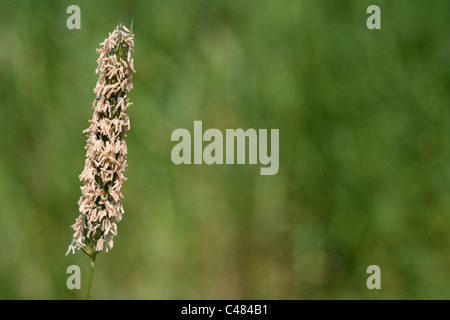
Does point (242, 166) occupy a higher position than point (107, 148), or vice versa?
point (242, 166)

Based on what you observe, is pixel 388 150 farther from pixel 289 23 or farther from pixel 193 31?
pixel 193 31

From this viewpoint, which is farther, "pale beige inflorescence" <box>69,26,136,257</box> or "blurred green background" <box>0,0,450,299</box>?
"blurred green background" <box>0,0,450,299</box>

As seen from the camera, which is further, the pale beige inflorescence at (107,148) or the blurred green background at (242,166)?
the blurred green background at (242,166)

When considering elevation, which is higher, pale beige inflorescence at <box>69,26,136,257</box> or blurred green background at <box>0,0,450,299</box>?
blurred green background at <box>0,0,450,299</box>

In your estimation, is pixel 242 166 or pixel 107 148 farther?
pixel 242 166

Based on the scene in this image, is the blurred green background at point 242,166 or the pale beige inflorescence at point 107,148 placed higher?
the blurred green background at point 242,166
